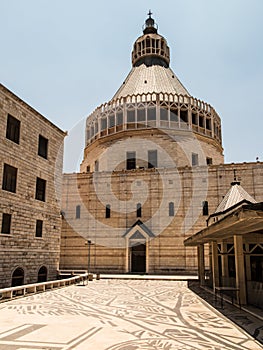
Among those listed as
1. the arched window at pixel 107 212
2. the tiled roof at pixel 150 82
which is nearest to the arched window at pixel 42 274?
the arched window at pixel 107 212

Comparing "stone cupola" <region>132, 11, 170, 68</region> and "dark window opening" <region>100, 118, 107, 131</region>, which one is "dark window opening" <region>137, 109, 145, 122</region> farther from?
"stone cupola" <region>132, 11, 170, 68</region>

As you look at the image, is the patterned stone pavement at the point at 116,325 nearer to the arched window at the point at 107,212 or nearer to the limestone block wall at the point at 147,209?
the limestone block wall at the point at 147,209

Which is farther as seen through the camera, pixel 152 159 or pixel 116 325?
pixel 152 159

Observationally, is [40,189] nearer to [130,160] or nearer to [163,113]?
[130,160]

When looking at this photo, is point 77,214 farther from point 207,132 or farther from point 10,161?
point 207,132

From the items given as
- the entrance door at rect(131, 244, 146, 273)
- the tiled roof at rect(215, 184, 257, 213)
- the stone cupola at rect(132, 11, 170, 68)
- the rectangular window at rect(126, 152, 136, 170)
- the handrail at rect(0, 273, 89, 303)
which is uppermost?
the stone cupola at rect(132, 11, 170, 68)

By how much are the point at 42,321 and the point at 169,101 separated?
32166 mm

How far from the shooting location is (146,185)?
3394cm

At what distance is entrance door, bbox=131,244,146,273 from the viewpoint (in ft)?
108

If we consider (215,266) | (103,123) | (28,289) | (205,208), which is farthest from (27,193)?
(103,123)

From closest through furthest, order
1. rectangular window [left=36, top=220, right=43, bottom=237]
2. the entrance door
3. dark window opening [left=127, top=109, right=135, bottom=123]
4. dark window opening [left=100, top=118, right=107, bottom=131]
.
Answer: rectangular window [left=36, top=220, right=43, bottom=237], the entrance door, dark window opening [left=127, top=109, right=135, bottom=123], dark window opening [left=100, top=118, right=107, bottom=131]

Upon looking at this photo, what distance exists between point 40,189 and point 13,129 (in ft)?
16.1

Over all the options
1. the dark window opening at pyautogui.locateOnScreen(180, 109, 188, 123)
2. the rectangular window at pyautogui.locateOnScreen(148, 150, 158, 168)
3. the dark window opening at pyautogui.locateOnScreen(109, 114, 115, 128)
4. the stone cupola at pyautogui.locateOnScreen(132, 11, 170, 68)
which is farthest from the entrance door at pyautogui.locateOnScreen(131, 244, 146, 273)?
the stone cupola at pyautogui.locateOnScreen(132, 11, 170, 68)

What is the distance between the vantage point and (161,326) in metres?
9.91
